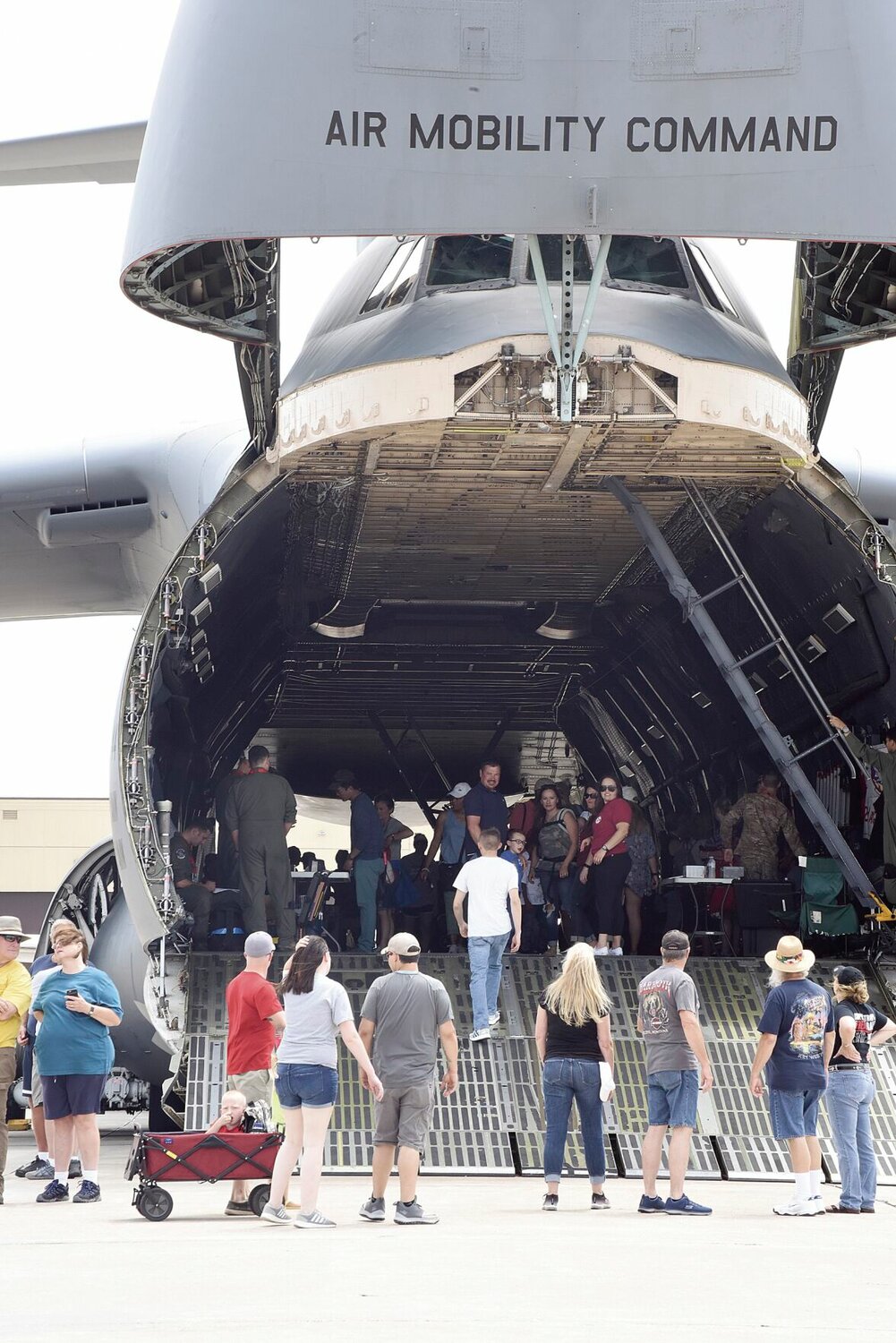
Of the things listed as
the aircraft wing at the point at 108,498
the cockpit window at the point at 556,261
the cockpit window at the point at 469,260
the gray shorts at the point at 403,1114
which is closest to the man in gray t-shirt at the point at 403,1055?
the gray shorts at the point at 403,1114

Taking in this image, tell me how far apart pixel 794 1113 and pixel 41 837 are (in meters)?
45.1

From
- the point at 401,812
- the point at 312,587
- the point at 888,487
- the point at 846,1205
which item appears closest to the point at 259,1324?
the point at 846,1205

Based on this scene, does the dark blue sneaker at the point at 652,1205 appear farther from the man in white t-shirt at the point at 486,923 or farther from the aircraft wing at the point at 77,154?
the aircraft wing at the point at 77,154

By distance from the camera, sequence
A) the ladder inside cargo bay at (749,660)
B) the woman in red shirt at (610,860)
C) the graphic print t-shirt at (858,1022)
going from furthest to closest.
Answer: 1. the woman in red shirt at (610,860)
2. the ladder inside cargo bay at (749,660)
3. the graphic print t-shirt at (858,1022)

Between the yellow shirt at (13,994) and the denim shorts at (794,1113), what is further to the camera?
the yellow shirt at (13,994)

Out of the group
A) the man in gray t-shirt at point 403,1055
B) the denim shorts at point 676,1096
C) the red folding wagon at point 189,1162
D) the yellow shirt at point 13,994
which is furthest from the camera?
the yellow shirt at point 13,994

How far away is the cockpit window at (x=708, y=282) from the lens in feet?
38.1

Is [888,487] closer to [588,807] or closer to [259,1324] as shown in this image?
[588,807]

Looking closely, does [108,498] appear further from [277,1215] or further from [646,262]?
[277,1215]

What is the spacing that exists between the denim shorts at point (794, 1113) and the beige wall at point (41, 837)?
142 ft

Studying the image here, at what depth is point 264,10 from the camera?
9164mm

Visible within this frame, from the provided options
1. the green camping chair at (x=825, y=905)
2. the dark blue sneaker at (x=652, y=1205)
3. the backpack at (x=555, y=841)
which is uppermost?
the backpack at (x=555, y=841)

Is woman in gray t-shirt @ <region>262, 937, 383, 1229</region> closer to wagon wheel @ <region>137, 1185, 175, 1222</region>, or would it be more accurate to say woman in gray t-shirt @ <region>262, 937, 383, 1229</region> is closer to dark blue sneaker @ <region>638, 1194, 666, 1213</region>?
wagon wheel @ <region>137, 1185, 175, 1222</region>

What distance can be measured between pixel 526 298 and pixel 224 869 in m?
6.92
